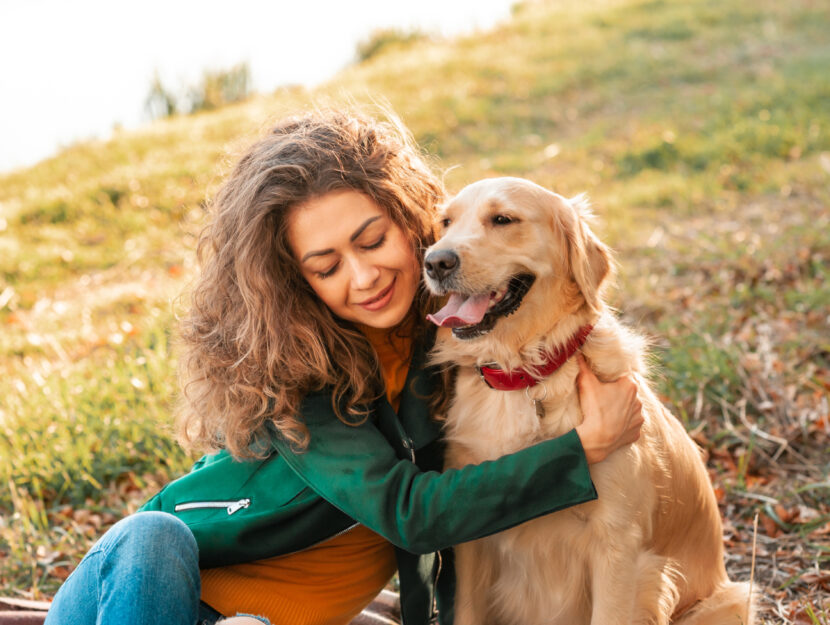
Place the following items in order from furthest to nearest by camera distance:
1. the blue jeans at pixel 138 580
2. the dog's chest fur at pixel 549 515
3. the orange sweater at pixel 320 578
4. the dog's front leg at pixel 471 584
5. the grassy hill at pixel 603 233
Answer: the grassy hill at pixel 603 233 < the dog's front leg at pixel 471 584 < the orange sweater at pixel 320 578 < the dog's chest fur at pixel 549 515 < the blue jeans at pixel 138 580

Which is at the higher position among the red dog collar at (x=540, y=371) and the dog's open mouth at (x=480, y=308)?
the dog's open mouth at (x=480, y=308)

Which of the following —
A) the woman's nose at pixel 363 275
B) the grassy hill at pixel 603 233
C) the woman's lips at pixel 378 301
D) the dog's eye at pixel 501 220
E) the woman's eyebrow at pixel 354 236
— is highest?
the woman's eyebrow at pixel 354 236

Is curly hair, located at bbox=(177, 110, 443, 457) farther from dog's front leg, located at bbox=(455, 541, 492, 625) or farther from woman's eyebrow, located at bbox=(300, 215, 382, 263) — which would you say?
dog's front leg, located at bbox=(455, 541, 492, 625)

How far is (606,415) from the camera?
2129 millimetres

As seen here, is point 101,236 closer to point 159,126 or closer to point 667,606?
point 159,126

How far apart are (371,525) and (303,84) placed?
1108 cm

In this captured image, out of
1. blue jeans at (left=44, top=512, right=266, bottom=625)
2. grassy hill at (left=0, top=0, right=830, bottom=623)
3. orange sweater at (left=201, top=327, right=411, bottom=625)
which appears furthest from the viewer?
grassy hill at (left=0, top=0, right=830, bottom=623)

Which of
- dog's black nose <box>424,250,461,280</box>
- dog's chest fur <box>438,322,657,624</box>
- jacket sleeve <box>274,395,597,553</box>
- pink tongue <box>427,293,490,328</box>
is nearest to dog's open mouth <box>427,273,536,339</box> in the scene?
pink tongue <box>427,293,490,328</box>

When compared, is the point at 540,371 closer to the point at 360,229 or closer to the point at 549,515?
the point at 549,515

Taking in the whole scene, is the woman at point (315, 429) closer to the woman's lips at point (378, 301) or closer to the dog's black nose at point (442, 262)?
the woman's lips at point (378, 301)

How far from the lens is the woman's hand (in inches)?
82.6

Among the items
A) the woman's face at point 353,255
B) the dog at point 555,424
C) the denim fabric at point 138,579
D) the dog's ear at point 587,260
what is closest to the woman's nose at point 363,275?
the woman's face at point 353,255

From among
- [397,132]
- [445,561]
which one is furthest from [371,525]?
[397,132]

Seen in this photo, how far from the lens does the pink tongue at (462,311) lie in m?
2.26
